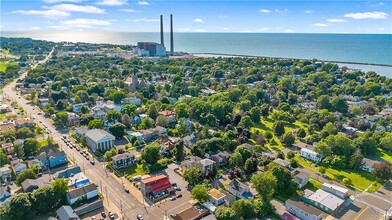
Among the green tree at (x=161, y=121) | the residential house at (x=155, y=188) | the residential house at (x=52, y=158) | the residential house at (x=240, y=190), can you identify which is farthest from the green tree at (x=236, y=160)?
the residential house at (x=52, y=158)

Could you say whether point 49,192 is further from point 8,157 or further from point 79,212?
point 8,157

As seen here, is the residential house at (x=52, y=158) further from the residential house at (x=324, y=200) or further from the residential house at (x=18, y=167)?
the residential house at (x=324, y=200)

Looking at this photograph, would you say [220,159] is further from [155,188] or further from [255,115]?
[255,115]

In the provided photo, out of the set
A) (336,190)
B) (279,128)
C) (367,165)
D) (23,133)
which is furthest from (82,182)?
(367,165)

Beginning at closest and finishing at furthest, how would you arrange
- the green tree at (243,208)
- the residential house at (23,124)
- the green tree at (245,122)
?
the green tree at (243,208) → the residential house at (23,124) → the green tree at (245,122)

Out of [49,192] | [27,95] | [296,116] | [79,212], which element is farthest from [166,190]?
[27,95]

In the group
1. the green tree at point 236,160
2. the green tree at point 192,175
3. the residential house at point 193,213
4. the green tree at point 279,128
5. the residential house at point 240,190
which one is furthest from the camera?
the green tree at point 279,128

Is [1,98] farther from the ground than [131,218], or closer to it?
farther from the ground
